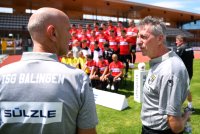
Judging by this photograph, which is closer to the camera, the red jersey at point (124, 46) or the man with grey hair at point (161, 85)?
the man with grey hair at point (161, 85)

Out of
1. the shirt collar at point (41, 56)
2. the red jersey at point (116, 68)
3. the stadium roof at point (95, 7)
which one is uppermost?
the stadium roof at point (95, 7)

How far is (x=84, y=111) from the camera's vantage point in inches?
66.7

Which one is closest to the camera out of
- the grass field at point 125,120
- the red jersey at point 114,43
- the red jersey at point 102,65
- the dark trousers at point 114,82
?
the grass field at point 125,120

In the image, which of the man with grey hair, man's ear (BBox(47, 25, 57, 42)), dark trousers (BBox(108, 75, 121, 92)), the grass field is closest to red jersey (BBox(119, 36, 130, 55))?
dark trousers (BBox(108, 75, 121, 92))

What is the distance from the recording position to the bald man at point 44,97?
64.5 inches

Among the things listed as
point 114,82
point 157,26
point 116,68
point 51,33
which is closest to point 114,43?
point 116,68

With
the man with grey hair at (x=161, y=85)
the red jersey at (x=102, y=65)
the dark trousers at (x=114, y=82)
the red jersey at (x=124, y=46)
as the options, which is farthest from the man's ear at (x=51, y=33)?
the red jersey at (x=124, y=46)

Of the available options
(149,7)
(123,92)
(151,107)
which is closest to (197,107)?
(123,92)

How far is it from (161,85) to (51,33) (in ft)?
3.47

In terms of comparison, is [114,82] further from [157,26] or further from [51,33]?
[51,33]

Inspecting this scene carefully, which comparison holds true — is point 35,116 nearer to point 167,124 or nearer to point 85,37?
point 167,124

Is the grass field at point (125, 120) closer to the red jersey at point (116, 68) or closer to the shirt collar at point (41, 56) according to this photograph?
the red jersey at point (116, 68)

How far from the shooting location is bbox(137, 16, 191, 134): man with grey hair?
92.8 inches

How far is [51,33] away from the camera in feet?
5.69
